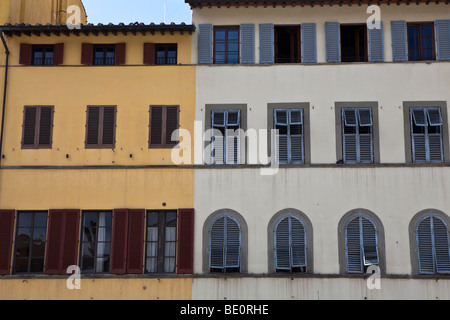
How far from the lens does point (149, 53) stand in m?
19.4

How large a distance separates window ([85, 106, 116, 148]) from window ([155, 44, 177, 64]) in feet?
7.30

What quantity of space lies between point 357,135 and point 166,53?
6664 mm

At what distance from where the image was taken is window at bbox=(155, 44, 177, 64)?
19562 mm

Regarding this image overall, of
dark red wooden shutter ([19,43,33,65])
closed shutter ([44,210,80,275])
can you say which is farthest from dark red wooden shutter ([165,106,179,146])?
dark red wooden shutter ([19,43,33,65])

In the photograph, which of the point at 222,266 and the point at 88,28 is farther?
the point at 88,28

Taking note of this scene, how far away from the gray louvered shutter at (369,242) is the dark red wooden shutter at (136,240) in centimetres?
661

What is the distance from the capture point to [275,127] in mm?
18766

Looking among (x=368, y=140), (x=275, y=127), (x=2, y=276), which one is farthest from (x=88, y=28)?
(x=368, y=140)

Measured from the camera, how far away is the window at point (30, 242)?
18312mm

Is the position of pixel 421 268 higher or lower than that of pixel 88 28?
lower

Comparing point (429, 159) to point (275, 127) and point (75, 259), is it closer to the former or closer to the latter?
point (275, 127)

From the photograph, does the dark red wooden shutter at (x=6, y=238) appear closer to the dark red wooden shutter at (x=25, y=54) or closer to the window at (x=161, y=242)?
the window at (x=161, y=242)

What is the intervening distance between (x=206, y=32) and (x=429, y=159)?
8.06 m

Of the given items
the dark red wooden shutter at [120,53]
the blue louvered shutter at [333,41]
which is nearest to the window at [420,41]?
the blue louvered shutter at [333,41]
